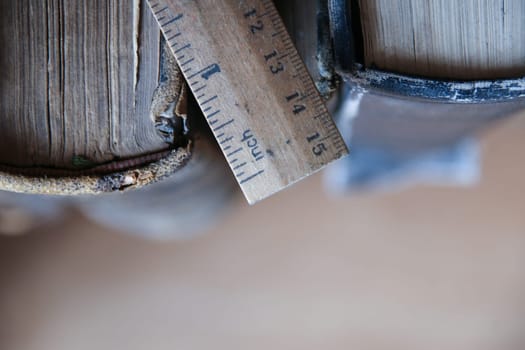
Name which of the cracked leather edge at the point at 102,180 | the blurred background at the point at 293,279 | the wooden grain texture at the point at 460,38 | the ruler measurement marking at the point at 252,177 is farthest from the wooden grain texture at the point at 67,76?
the blurred background at the point at 293,279

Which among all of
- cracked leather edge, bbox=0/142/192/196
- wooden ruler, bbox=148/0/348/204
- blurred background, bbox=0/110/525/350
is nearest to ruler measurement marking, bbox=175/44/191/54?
wooden ruler, bbox=148/0/348/204

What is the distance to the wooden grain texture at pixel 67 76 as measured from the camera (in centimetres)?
67

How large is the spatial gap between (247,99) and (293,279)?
75 centimetres

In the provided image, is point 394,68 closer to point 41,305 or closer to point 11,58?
point 11,58

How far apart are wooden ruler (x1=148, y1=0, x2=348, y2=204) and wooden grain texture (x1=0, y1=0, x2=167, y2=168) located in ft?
0.25

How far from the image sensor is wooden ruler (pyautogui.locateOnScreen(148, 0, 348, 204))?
617 mm

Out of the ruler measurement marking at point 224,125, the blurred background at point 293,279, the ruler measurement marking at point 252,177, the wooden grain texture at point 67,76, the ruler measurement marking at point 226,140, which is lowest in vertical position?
the blurred background at point 293,279

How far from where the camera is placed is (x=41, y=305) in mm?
1285

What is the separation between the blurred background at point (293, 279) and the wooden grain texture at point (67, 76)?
24.2 inches

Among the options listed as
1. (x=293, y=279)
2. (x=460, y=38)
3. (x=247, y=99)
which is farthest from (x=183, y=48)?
(x=293, y=279)

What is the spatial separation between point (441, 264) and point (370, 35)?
77cm

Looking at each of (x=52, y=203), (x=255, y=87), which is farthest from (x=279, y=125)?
(x=52, y=203)

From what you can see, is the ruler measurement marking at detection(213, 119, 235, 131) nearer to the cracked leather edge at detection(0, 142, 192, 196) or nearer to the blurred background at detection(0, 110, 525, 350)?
the cracked leather edge at detection(0, 142, 192, 196)

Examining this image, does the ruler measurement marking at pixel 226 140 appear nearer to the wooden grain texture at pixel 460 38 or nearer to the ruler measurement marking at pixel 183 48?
the ruler measurement marking at pixel 183 48
